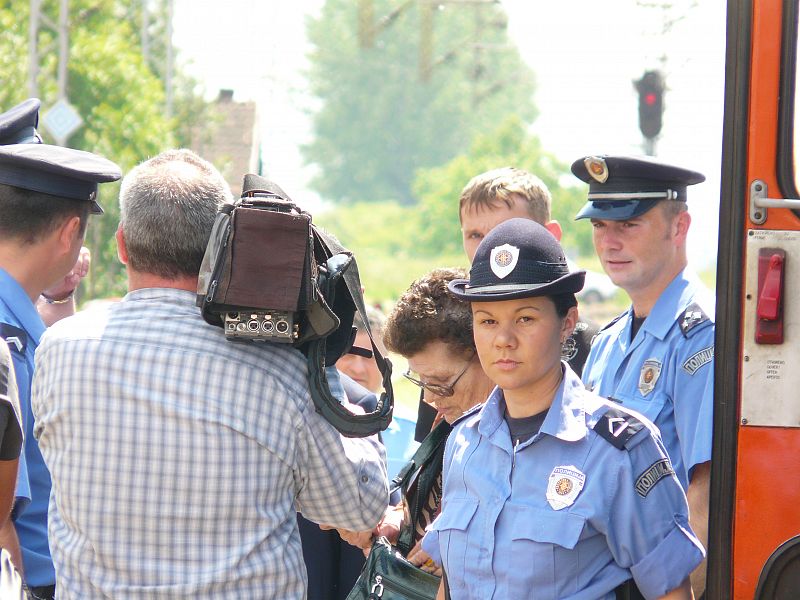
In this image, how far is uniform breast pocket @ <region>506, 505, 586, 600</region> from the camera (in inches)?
102

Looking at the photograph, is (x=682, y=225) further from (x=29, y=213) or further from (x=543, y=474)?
(x=29, y=213)

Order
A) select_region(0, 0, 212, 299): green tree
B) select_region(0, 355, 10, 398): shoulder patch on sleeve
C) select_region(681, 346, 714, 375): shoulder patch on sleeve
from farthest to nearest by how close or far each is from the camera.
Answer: select_region(0, 0, 212, 299): green tree < select_region(681, 346, 714, 375): shoulder patch on sleeve < select_region(0, 355, 10, 398): shoulder patch on sleeve

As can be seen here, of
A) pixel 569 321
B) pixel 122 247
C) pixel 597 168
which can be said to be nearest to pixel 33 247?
pixel 122 247

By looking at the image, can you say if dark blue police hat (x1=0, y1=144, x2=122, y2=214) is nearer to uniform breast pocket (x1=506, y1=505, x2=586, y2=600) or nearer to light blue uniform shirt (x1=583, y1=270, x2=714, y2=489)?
uniform breast pocket (x1=506, y1=505, x2=586, y2=600)

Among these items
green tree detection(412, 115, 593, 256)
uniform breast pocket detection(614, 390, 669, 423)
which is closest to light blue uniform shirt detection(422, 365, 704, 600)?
uniform breast pocket detection(614, 390, 669, 423)

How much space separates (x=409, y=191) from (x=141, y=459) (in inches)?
3603

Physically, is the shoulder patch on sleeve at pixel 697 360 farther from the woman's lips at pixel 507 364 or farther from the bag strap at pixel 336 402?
the bag strap at pixel 336 402

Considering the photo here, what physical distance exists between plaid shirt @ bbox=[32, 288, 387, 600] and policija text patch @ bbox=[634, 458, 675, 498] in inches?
A: 30.2

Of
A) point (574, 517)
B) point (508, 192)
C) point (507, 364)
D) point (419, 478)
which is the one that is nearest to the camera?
point (574, 517)

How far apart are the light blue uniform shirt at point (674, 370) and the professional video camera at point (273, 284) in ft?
3.39

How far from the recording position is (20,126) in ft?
11.4

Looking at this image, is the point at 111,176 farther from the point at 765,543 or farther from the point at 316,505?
the point at 765,543

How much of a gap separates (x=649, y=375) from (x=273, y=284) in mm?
1450

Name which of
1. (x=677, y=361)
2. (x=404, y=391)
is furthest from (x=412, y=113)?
(x=677, y=361)
